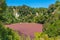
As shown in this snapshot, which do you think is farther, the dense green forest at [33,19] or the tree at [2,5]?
the tree at [2,5]

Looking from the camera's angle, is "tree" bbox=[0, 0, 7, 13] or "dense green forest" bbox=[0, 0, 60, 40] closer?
"dense green forest" bbox=[0, 0, 60, 40]

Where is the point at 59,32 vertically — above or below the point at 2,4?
below

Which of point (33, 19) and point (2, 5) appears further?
point (33, 19)

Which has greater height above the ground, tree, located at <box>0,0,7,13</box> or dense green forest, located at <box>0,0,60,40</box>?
tree, located at <box>0,0,7,13</box>

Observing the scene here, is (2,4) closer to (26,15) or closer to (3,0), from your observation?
(3,0)

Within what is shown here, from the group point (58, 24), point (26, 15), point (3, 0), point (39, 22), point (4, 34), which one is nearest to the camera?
point (58, 24)

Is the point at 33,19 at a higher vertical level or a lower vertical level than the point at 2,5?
lower

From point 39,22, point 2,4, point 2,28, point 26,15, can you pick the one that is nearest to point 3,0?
point 2,4

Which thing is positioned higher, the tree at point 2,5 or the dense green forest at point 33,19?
the tree at point 2,5
